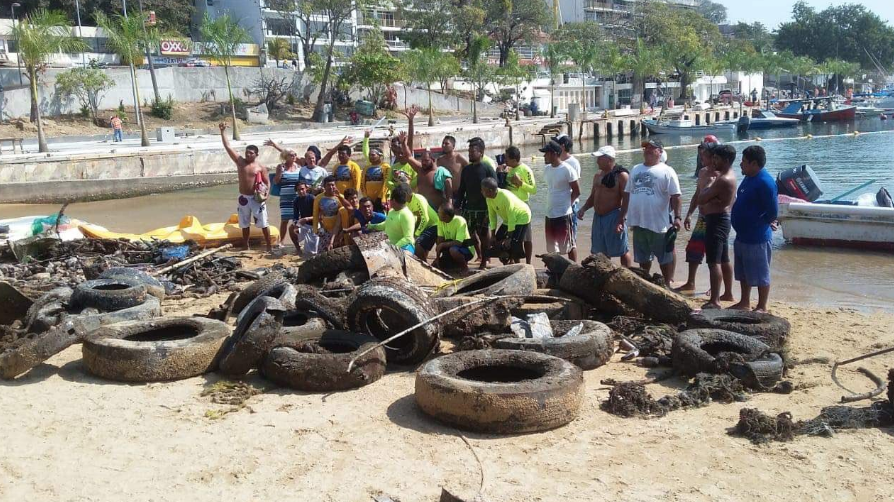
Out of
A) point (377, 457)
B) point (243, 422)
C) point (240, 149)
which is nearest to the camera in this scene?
point (377, 457)

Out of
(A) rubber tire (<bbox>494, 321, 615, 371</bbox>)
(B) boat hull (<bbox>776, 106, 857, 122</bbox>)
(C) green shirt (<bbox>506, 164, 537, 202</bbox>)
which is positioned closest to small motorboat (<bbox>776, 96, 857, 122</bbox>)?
(B) boat hull (<bbox>776, 106, 857, 122</bbox>)

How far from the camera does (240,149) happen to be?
3086 centimetres

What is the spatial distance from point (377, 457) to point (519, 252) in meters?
5.49

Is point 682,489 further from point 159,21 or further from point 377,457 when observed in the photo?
point 159,21

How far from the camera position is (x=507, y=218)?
9883mm

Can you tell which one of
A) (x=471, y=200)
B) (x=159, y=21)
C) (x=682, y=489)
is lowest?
(x=682, y=489)

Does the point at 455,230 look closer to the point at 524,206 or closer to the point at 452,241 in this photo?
the point at 452,241

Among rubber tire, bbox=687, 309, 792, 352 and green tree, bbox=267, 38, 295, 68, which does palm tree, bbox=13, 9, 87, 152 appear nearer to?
rubber tire, bbox=687, 309, 792, 352

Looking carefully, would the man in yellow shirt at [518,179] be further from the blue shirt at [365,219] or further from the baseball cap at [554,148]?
the blue shirt at [365,219]

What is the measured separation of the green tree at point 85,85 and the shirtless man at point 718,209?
43270mm

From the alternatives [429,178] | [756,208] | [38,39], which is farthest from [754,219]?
[38,39]

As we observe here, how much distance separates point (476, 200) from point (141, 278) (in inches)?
174

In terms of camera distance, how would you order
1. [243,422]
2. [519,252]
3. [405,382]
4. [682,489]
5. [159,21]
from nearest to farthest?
[682,489]
[243,422]
[405,382]
[519,252]
[159,21]

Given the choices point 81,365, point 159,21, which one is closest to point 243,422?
point 81,365
